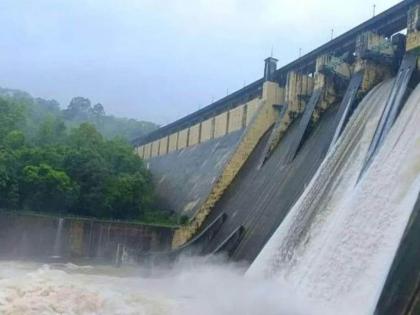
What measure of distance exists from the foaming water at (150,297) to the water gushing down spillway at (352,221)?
1.63ft

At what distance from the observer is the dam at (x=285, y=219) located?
788 cm

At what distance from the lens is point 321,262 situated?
843 centimetres

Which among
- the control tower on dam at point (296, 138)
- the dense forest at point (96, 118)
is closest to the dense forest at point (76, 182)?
the control tower on dam at point (296, 138)

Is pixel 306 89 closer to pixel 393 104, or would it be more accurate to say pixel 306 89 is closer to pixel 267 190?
pixel 267 190

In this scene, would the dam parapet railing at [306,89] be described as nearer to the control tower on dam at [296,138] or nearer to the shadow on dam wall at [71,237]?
the control tower on dam at [296,138]

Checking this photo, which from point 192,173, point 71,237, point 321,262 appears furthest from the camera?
point 192,173

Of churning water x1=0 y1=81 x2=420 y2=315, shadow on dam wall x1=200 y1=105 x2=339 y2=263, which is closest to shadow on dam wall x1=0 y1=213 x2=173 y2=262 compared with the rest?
shadow on dam wall x1=200 y1=105 x2=339 y2=263

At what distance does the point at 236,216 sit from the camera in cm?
1473

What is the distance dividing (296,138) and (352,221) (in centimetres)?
664

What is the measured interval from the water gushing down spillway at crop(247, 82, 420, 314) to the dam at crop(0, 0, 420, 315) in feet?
0.09

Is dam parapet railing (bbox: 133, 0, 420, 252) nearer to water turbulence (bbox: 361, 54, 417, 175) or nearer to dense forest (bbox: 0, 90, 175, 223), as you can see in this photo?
water turbulence (bbox: 361, 54, 417, 175)

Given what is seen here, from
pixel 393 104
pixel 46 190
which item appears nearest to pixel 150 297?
pixel 393 104

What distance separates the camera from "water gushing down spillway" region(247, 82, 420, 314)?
24.4ft

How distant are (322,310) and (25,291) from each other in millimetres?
5153
